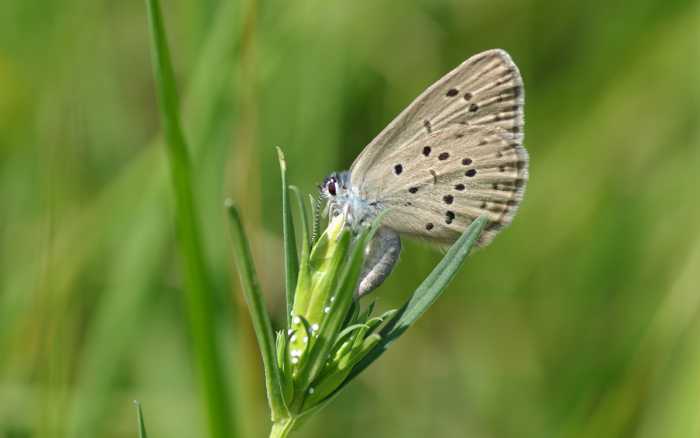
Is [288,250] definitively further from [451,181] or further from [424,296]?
[451,181]

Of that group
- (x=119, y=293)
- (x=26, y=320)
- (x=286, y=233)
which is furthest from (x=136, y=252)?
(x=286, y=233)

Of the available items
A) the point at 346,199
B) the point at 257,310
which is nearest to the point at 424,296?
the point at 257,310

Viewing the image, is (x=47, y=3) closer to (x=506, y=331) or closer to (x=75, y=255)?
(x=75, y=255)

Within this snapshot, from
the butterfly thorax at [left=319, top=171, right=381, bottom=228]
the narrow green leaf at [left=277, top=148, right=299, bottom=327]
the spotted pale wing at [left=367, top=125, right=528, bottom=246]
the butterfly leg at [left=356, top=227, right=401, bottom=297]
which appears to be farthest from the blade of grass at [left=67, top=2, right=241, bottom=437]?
the narrow green leaf at [left=277, top=148, right=299, bottom=327]

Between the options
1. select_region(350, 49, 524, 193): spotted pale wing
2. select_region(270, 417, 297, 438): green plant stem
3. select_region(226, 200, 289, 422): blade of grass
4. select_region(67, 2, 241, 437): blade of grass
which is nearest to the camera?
select_region(226, 200, 289, 422): blade of grass

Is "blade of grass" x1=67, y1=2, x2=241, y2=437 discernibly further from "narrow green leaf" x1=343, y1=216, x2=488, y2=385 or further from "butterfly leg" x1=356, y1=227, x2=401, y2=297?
"narrow green leaf" x1=343, y1=216, x2=488, y2=385

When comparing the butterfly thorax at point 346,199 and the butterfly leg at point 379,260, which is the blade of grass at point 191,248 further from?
the butterfly thorax at point 346,199

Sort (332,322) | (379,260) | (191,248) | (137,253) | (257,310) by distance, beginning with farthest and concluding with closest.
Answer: (137,253)
(379,260)
(191,248)
(332,322)
(257,310)
